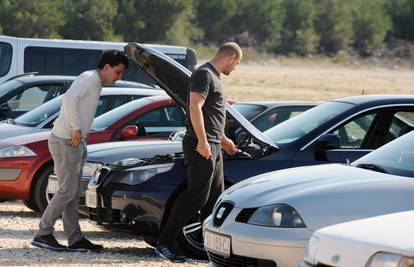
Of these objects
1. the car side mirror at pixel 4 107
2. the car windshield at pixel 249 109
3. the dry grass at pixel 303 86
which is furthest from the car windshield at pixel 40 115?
the dry grass at pixel 303 86

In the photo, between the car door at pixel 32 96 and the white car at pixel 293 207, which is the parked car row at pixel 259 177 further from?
the car door at pixel 32 96

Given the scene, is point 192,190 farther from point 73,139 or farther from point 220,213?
point 73,139

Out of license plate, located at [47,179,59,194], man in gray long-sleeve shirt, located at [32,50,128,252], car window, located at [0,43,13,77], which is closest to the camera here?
man in gray long-sleeve shirt, located at [32,50,128,252]

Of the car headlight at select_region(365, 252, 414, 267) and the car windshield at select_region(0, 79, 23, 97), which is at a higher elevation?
the car windshield at select_region(0, 79, 23, 97)

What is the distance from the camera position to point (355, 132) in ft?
36.2

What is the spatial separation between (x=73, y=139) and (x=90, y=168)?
33.5 inches

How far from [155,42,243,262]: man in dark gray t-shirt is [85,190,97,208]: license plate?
79 cm

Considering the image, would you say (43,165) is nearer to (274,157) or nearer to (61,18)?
(274,157)

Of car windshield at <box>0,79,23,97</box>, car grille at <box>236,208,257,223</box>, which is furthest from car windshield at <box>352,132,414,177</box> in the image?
car windshield at <box>0,79,23,97</box>

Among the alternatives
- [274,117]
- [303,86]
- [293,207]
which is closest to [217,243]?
[293,207]

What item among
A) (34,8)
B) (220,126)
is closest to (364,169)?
(220,126)

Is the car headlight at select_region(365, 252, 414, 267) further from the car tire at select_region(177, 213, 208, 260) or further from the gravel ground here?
the car tire at select_region(177, 213, 208, 260)

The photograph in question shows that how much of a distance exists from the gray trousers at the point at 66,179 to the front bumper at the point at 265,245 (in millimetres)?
2286

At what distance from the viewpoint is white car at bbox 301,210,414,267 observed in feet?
19.7
